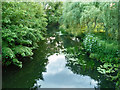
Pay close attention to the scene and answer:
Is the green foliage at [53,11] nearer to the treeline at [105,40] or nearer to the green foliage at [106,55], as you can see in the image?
the treeline at [105,40]

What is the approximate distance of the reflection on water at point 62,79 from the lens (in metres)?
4.63

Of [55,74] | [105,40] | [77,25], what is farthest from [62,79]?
[77,25]

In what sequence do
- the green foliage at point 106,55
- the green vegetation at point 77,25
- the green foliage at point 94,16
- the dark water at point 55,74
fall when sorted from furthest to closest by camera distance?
1. the green foliage at point 94,16
2. the green foliage at point 106,55
3. the green vegetation at point 77,25
4. the dark water at point 55,74

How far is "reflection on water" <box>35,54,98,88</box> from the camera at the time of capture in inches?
182

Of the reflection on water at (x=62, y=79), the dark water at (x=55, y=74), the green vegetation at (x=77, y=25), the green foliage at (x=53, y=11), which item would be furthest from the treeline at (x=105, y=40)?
the green foliage at (x=53, y=11)

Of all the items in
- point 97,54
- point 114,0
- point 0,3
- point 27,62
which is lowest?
point 27,62

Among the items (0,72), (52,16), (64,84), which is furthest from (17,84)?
(52,16)

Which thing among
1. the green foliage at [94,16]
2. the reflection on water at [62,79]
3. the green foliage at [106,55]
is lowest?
the reflection on water at [62,79]

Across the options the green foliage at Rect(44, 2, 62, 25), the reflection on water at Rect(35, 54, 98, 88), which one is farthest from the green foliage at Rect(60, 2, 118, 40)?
the green foliage at Rect(44, 2, 62, 25)

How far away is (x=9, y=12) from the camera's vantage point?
4.59 metres

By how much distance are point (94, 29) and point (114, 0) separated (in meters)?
3.75

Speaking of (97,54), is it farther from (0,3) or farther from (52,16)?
(52,16)

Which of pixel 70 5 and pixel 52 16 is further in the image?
pixel 52 16

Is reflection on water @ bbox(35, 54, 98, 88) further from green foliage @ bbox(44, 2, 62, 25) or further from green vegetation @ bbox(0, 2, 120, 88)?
green foliage @ bbox(44, 2, 62, 25)
